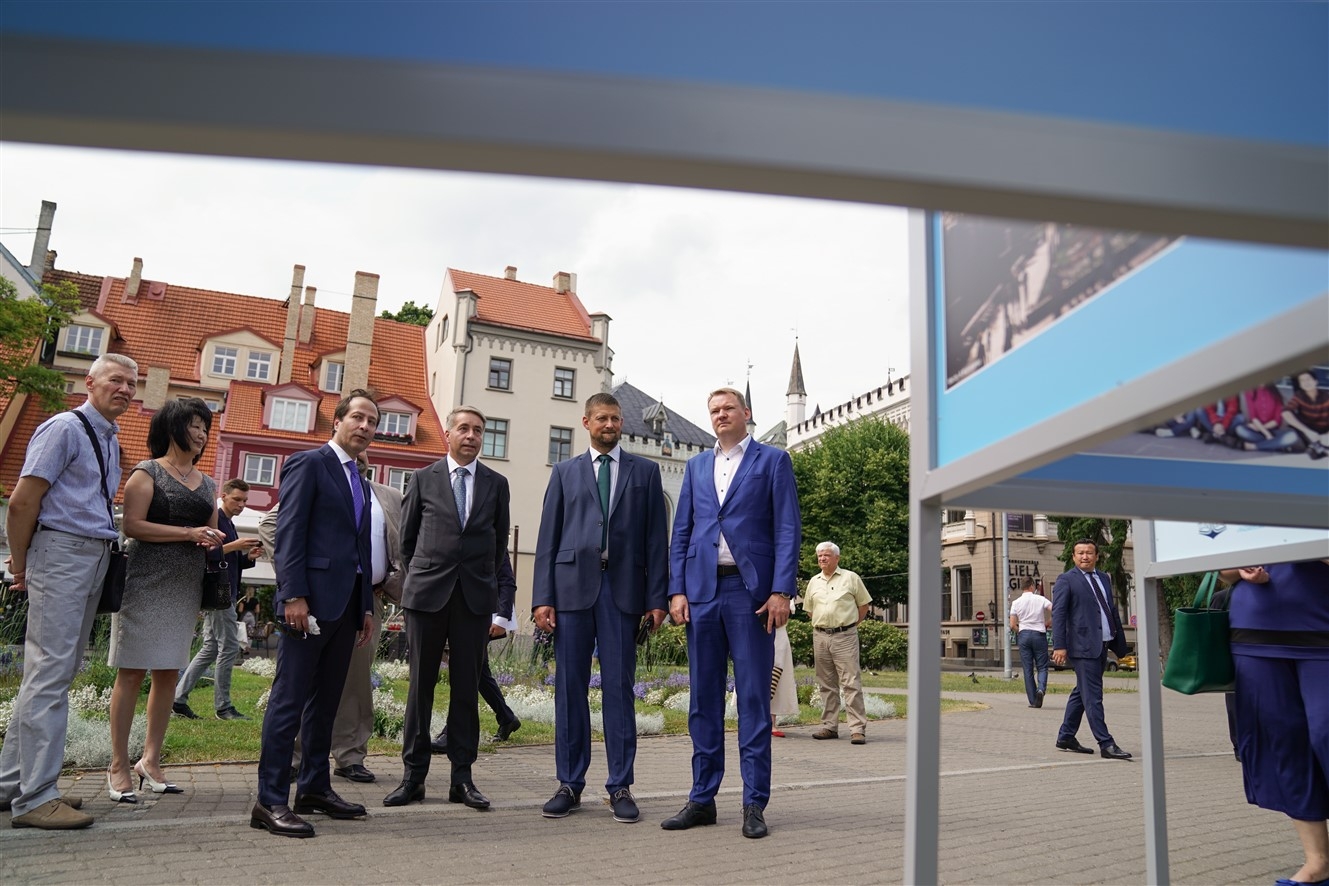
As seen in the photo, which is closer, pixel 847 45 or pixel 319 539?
pixel 847 45

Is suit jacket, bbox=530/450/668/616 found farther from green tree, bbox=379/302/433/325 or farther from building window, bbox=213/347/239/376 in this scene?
green tree, bbox=379/302/433/325

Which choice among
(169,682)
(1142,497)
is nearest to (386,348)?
(169,682)

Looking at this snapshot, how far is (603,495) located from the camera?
6285 millimetres

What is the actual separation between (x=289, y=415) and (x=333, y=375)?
467 cm

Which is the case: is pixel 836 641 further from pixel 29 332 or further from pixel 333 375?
pixel 333 375

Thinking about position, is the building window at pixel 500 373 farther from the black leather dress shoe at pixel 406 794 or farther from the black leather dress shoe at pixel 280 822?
the black leather dress shoe at pixel 280 822

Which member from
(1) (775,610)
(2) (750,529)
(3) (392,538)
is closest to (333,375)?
(3) (392,538)

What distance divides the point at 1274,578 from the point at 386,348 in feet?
154

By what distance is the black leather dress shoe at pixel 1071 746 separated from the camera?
10.3m

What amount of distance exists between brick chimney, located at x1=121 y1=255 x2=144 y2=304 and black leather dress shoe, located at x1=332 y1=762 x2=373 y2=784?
148 feet

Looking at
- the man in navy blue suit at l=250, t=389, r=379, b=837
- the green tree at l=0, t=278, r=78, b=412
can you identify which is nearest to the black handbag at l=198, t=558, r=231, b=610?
the man in navy blue suit at l=250, t=389, r=379, b=837

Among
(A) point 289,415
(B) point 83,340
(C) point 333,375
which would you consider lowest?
(A) point 289,415

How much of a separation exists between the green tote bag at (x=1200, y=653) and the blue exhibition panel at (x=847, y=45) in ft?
11.9

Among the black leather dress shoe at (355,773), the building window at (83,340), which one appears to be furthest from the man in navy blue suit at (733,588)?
the building window at (83,340)
